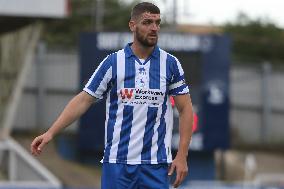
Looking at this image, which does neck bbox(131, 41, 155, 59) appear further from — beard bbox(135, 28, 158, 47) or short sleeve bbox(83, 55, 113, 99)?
short sleeve bbox(83, 55, 113, 99)

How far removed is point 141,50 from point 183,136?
24.3 inches

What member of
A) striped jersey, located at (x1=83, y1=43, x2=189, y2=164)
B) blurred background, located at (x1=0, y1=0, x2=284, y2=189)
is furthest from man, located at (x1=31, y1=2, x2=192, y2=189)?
blurred background, located at (x1=0, y1=0, x2=284, y2=189)

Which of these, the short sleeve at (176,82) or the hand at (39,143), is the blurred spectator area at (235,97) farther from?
the hand at (39,143)

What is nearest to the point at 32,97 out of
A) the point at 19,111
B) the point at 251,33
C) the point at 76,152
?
the point at 19,111

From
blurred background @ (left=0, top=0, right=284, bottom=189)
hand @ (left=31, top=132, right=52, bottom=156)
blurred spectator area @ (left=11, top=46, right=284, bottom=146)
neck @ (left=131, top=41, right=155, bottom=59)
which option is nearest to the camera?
hand @ (left=31, top=132, right=52, bottom=156)

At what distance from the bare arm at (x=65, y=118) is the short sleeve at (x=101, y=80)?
45 mm

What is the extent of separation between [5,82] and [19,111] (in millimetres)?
3743

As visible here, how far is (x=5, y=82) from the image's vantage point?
22.3 metres

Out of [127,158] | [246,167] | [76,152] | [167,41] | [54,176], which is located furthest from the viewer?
[246,167]

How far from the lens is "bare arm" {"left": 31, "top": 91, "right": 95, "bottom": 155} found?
6.30 m

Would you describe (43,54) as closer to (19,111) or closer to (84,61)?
(19,111)

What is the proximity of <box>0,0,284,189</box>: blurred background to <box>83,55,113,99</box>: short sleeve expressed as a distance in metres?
9.26

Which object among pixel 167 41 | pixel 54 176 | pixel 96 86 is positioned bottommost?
pixel 54 176

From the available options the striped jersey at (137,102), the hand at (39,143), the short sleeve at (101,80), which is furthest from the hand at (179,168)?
the hand at (39,143)
